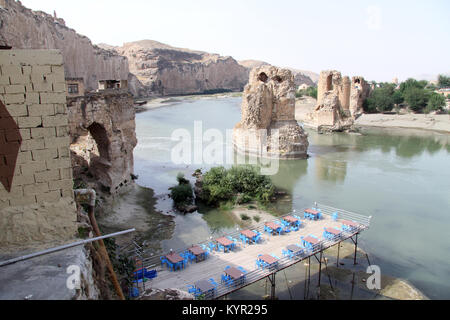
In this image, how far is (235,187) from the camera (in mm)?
17062

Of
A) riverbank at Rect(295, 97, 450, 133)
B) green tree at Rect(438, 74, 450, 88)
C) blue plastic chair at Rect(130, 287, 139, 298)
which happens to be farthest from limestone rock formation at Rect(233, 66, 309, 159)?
green tree at Rect(438, 74, 450, 88)

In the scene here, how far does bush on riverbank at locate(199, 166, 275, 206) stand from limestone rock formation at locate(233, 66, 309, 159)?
9202mm

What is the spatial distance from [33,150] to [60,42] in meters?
45.9

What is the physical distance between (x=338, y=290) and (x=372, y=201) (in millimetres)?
8301

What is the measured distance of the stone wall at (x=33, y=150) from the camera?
482 cm

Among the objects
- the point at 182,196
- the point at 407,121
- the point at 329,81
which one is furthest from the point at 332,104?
the point at 182,196

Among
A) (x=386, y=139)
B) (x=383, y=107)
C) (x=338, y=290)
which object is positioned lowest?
(x=338, y=290)

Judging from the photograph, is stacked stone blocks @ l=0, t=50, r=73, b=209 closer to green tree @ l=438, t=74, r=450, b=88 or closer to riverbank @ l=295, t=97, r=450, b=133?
riverbank @ l=295, t=97, r=450, b=133

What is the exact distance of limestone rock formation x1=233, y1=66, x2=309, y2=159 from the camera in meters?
26.3

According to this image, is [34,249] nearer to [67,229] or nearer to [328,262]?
[67,229]

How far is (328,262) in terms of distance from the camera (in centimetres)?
1164

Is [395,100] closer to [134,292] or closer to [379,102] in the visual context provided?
[379,102]
